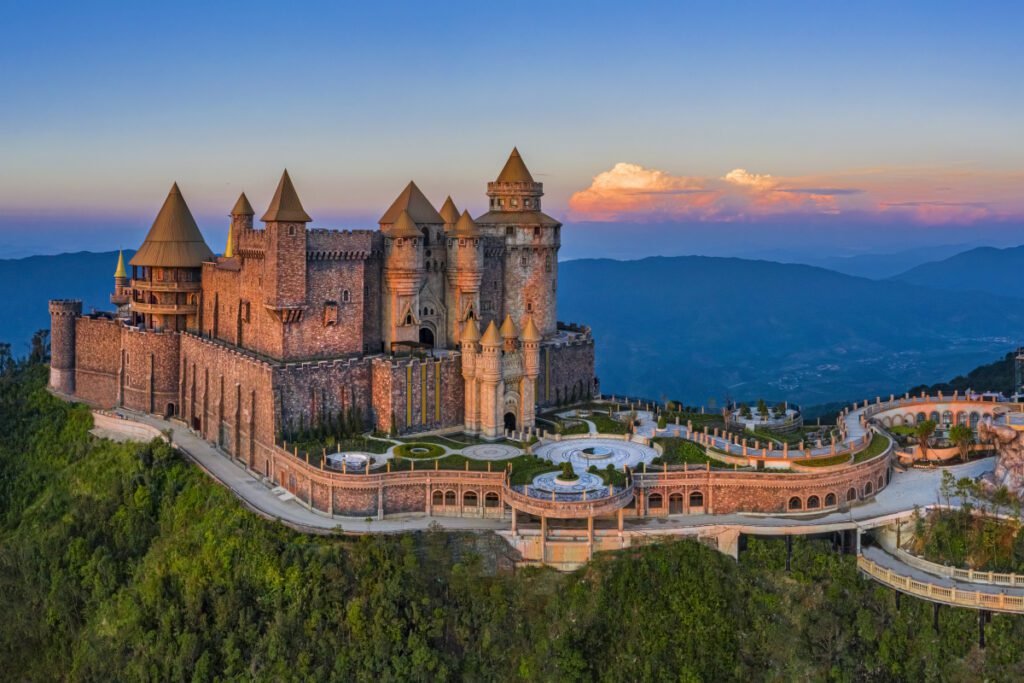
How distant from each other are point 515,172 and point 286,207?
17.8 metres

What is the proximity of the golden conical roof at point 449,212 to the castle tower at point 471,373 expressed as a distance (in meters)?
11.4

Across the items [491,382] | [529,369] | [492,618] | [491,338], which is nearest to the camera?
[492,618]

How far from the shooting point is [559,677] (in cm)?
4306

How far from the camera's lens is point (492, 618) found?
45031mm

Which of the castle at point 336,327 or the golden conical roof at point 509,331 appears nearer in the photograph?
the castle at point 336,327

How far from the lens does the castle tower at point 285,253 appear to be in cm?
5622

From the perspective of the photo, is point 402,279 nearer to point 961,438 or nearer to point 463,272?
point 463,272

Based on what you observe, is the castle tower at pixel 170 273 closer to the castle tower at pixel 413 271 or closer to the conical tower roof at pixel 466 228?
the castle tower at pixel 413 271

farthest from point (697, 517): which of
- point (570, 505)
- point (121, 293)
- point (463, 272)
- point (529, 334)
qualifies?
point (121, 293)

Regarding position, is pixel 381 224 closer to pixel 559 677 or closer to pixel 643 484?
pixel 643 484

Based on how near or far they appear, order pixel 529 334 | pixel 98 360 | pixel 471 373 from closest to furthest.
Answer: pixel 529 334 → pixel 471 373 → pixel 98 360

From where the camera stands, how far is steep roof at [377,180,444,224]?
63.4 m

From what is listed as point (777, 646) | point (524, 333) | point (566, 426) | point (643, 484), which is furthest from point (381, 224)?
point (777, 646)

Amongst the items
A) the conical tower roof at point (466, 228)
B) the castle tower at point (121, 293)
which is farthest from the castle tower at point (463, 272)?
the castle tower at point (121, 293)
